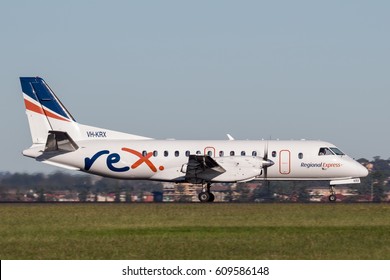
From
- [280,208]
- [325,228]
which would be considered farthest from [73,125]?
[325,228]

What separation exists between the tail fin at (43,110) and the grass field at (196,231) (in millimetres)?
6103

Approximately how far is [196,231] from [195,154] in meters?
17.4

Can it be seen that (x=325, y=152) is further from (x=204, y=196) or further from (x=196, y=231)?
(x=196, y=231)

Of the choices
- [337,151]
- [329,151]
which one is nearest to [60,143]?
[329,151]

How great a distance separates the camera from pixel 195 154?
4525 centimetres

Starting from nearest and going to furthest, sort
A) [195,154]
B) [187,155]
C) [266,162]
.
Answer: [266,162] → [195,154] → [187,155]

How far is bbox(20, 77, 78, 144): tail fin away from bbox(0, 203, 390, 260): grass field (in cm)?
610

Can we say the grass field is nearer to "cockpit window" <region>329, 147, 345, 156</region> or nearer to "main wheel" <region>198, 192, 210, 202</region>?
"main wheel" <region>198, 192, 210, 202</region>

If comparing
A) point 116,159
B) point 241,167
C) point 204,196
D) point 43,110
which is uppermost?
point 43,110

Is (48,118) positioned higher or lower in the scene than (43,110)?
lower

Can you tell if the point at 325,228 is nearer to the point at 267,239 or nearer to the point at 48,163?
the point at 267,239

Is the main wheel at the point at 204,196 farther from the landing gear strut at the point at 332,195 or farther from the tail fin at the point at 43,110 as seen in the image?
the tail fin at the point at 43,110

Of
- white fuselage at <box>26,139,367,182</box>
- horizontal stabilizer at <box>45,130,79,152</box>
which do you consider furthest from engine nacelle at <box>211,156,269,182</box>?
horizontal stabilizer at <box>45,130,79,152</box>

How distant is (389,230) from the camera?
28.4 meters
